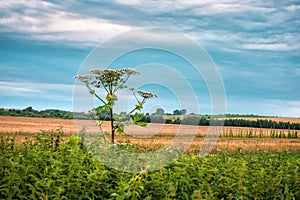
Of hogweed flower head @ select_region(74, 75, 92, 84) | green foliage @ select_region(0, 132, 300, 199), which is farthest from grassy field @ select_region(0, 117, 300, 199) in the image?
hogweed flower head @ select_region(74, 75, 92, 84)

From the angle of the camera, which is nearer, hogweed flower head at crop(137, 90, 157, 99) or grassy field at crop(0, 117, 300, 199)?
grassy field at crop(0, 117, 300, 199)

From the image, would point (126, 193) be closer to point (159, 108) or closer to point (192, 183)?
point (192, 183)

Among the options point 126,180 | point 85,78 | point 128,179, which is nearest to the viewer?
point 126,180

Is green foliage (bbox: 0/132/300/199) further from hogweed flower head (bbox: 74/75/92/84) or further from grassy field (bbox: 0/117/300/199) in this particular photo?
hogweed flower head (bbox: 74/75/92/84)

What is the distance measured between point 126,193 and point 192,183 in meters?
1.14

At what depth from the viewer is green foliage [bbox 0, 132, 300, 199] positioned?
6000mm

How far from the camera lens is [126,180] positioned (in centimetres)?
642

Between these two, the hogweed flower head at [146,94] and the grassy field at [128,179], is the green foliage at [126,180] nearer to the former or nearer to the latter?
the grassy field at [128,179]

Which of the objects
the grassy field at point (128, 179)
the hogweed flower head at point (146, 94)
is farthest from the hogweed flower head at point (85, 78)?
the grassy field at point (128, 179)

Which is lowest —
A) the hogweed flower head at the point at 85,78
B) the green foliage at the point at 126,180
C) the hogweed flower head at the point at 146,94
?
the green foliage at the point at 126,180

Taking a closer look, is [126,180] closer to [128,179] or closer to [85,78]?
[128,179]

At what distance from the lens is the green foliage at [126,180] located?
600cm

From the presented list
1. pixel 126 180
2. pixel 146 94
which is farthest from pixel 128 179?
pixel 146 94

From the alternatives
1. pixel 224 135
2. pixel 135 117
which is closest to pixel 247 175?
pixel 135 117
